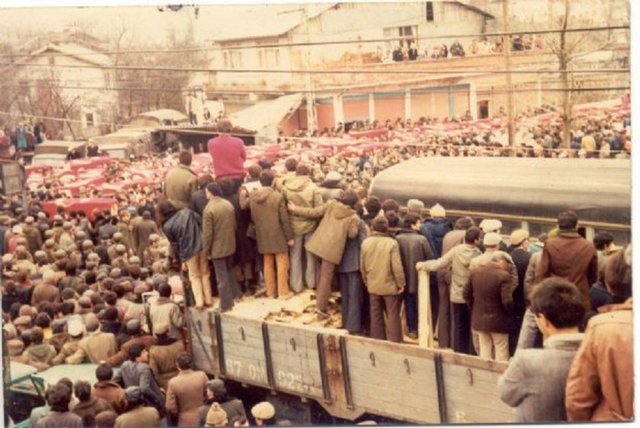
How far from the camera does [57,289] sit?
757cm

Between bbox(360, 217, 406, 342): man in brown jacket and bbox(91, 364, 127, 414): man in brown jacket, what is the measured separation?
6.26 ft

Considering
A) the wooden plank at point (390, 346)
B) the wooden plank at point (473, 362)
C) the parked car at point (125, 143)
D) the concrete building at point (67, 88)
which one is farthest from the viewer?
the parked car at point (125, 143)

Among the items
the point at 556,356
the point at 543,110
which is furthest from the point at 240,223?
the point at 556,356

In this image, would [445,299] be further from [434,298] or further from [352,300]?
[352,300]

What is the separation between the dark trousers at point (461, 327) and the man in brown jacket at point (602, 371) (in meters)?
1.52

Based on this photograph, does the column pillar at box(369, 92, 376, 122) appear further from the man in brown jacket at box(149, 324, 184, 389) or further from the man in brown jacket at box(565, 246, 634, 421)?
the man in brown jacket at box(565, 246, 634, 421)

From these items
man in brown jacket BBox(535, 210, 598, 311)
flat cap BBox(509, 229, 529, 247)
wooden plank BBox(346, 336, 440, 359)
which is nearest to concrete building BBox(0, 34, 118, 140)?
wooden plank BBox(346, 336, 440, 359)

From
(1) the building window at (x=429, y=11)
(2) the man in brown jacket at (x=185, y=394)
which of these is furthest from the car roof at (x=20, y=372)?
(1) the building window at (x=429, y=11)

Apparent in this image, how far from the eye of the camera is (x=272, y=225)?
7336 millimetres

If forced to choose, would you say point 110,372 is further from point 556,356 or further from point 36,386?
point 556,356

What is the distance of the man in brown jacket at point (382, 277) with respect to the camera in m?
6.75

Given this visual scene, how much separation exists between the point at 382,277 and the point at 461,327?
669 millimetres

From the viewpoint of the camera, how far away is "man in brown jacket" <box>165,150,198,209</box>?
7398 mm

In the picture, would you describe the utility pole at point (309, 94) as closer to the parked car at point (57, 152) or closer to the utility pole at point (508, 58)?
the utility pole at point (508, 58)
